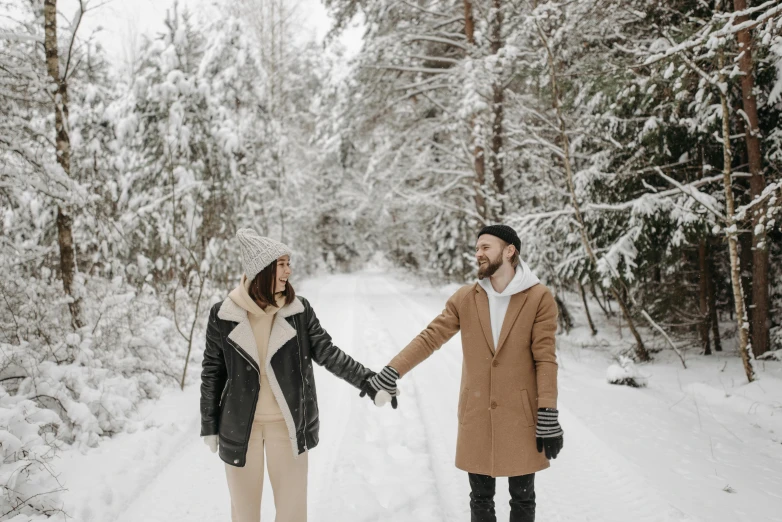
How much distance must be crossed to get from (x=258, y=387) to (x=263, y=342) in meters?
0.24

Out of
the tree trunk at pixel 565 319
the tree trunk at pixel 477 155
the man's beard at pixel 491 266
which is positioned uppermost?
the tree trunk at pixel 477 155

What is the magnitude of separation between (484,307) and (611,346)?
9104 mm

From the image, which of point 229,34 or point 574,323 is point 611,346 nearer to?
point 574,323

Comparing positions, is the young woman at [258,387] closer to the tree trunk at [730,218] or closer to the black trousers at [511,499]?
the black trousers at [511,499]

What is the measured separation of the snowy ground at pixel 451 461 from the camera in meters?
3.59

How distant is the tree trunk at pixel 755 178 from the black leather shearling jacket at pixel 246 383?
6.55 m

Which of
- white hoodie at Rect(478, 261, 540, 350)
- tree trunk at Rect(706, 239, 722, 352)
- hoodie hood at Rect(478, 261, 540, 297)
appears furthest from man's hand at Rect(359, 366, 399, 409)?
tree trunk at Rect(706, 239, 722, 352)

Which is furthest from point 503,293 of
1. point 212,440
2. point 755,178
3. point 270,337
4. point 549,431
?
point 755,178

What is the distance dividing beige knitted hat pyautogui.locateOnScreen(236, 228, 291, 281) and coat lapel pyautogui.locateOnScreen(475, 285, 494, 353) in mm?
1207

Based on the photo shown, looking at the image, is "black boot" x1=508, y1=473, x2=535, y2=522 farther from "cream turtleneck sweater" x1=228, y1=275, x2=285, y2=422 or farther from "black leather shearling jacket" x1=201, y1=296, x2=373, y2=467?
"cream turtleneck sweater" x1=228, y1=275, x2=285, y2=422

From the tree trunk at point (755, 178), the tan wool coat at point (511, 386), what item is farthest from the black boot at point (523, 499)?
the tree trunk at point (755, 178)

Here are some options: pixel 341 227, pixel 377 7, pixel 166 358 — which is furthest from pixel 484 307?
pixel 341 227

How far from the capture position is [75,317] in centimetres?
620

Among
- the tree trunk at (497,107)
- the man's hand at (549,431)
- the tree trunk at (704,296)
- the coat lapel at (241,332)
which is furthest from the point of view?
the tree trunk at (497,107)
